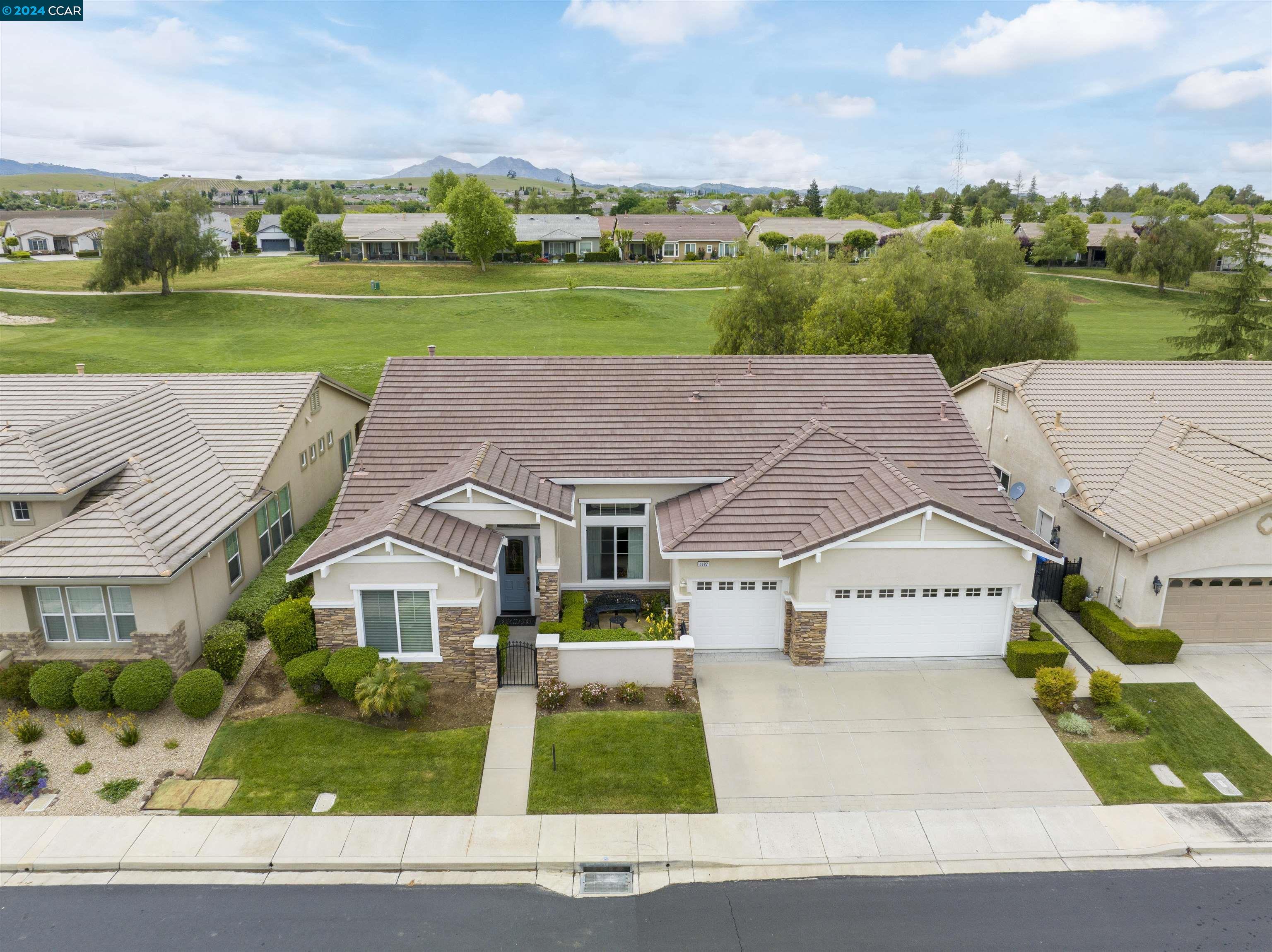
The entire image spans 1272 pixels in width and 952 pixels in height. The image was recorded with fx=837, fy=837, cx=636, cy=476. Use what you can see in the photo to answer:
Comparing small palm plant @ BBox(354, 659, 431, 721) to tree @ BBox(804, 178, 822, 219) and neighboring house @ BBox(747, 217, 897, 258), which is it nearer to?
neighboring house @ BBox(747, 217, 897, 258)

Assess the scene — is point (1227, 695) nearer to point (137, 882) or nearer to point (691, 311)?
point (137, 882)

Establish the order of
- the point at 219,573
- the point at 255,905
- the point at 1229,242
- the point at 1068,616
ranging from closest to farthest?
the point at 255,905 < the point at 219,573 < the point at 1068,616 < the point at 1229,242

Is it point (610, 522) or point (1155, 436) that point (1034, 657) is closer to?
point (1155, 436)

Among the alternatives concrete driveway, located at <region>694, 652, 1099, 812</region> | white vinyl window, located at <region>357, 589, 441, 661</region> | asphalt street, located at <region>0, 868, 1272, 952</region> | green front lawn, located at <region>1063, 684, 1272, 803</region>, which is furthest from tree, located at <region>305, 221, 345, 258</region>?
green front lawn, located at <region>1063, 684, 1272, 803</region>

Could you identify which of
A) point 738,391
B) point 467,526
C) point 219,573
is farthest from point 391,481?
point 738,391

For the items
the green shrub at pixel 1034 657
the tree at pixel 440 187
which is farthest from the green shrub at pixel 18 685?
the tree at pixel 440 187

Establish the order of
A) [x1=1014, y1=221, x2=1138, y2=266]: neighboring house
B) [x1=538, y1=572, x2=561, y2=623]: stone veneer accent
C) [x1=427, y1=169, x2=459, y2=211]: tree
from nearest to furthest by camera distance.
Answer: [x1=538, y1=572, x2=561, y2=623]: stone veneer accent → [x1=1014, y1=221, x2=1138, y2=266]: neighboring house → [x1=427, y1=169, x2=459, y2=211]: tree
